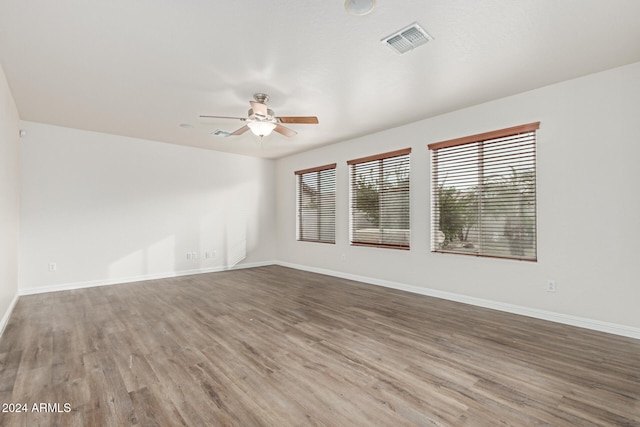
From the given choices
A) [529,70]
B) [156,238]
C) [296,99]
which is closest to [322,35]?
[296,99]

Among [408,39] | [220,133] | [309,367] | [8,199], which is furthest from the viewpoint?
[220,133]

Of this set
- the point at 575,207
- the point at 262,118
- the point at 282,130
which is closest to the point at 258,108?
the point at 262,118

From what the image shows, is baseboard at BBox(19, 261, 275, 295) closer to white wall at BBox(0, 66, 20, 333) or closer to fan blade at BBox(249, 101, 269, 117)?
white wall at BBox(0, 66, 20, 333)

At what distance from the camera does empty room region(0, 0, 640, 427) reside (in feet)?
7.03

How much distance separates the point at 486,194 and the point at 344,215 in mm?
2638

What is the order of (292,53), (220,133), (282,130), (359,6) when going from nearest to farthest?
(359,6), (292,53), (282,130), (220,133)

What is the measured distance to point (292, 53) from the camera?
2.84 meters

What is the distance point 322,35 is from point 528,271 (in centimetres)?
346

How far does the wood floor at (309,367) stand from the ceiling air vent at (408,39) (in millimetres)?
2670

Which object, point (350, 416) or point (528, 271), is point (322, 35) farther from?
point (528, 271)

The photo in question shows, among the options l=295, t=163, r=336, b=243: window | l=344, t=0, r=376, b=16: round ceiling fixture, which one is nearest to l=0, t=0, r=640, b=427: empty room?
l=344, t=0, r=376, b=16: round ceiling fixture

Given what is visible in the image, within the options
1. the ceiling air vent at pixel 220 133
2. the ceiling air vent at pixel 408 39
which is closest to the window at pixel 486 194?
the ceiling air vent at pixel 408 39

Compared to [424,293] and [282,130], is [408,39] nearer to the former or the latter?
[282,130]

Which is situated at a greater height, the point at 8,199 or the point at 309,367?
the point at 8,199
